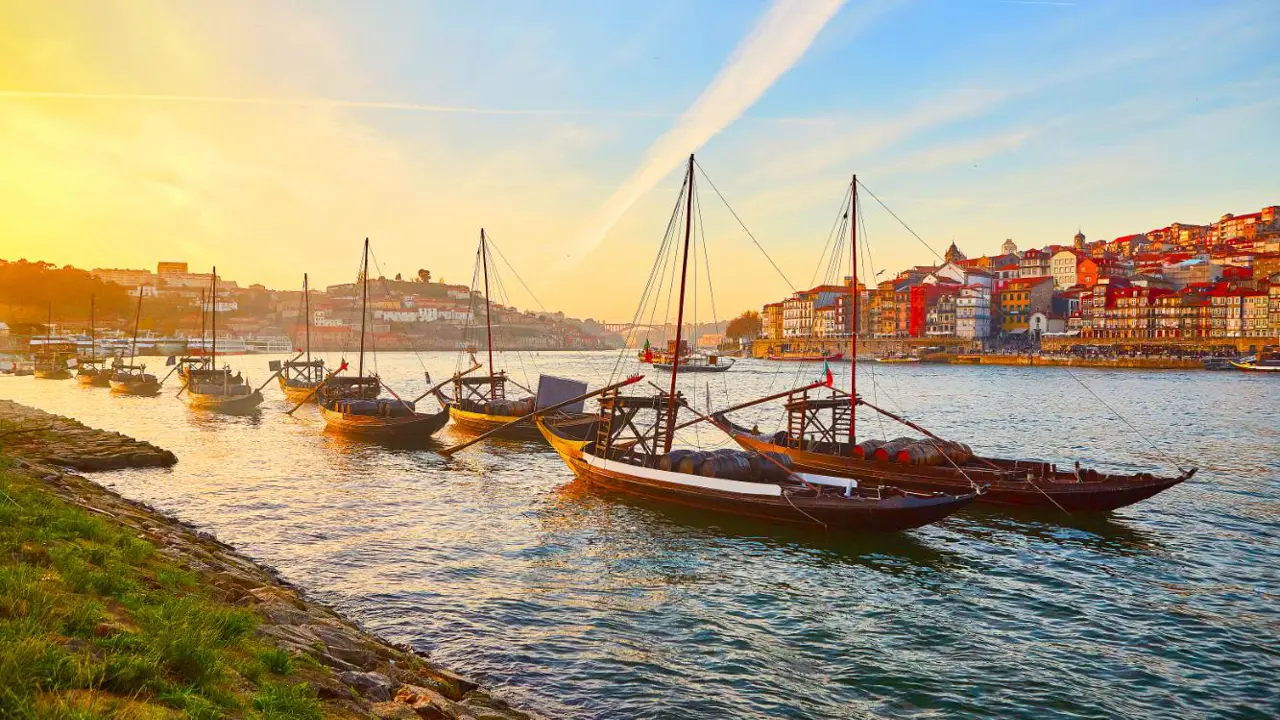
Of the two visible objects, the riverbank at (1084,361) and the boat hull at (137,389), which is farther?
the riverbank at (1084,361)

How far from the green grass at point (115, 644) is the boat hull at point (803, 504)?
15744 millimetres

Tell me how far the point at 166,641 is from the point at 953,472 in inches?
1000

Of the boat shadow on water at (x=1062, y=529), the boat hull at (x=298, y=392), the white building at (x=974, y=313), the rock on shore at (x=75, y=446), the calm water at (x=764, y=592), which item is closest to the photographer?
the calm water at (x=764, y=592)

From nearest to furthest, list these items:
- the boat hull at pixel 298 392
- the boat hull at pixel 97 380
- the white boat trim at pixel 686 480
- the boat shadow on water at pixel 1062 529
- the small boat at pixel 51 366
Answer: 1. the boat shadow on water at pixel 1062 529
2. the white boat trim at pixel 686 480
3. the boat hull at pixel 298 392
4. the boat hull at pixel 97 380
5. the small boat at pixel 51 366

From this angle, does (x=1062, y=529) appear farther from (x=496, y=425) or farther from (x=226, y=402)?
(x=226, y=402)

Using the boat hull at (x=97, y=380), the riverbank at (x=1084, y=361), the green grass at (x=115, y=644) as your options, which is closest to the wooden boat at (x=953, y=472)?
the green grass at (x=115, y=644)

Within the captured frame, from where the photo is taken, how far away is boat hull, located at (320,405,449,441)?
41.9 meters

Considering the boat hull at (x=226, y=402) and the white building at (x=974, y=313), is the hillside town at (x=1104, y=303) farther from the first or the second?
the boat hull at (x=226, y=402)

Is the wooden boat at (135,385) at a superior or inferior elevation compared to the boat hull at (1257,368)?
inferior

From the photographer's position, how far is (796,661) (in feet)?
46.4

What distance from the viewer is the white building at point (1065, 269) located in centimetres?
19462

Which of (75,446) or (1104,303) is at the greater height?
(1104,303)

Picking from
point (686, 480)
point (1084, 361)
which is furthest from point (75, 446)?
point (1084, 361)

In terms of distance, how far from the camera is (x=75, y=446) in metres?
32.2
